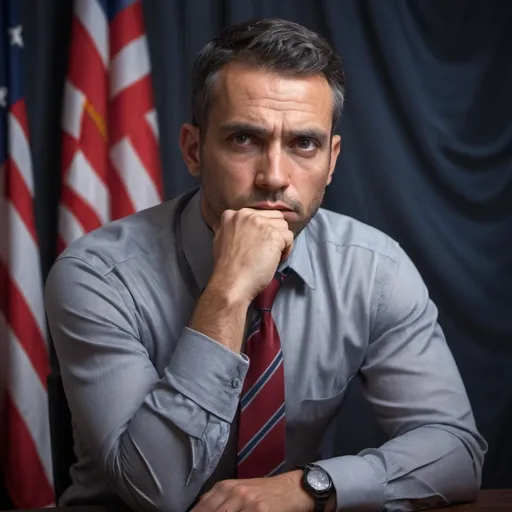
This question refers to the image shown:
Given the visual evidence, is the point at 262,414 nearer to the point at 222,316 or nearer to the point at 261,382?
the point at 261,382

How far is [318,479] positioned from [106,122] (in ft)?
5.14

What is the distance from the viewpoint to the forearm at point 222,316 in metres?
1.55

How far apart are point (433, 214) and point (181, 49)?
99 centimetres

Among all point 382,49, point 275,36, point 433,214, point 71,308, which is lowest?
point 433,214

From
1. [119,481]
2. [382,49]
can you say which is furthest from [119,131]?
[119,481]

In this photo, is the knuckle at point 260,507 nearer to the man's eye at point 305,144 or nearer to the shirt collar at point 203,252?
the shirt collar at point 203,252

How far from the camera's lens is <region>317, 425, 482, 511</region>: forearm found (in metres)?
1.51

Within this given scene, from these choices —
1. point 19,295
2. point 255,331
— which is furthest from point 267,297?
point 19,295

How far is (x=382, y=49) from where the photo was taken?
282 cm

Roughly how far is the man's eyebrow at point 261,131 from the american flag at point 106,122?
99 cm

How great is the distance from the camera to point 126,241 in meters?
1.80

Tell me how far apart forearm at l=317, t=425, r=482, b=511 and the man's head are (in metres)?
0.47

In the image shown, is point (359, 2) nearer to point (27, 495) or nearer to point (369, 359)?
point (369, 359)

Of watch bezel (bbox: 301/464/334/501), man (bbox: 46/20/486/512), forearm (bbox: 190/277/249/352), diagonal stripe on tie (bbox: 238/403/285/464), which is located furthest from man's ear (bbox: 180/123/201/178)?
watch bezel (bbox: 301/464/334/501)
